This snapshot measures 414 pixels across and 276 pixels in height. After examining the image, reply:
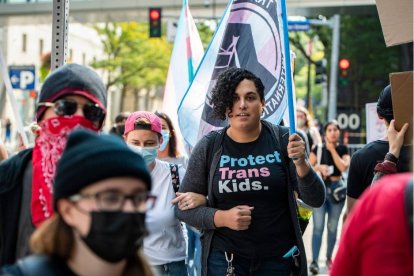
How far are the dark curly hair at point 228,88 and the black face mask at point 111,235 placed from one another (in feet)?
9.14

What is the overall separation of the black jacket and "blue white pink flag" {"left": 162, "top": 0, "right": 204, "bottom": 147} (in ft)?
18.6

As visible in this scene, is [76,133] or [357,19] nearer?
[76,133]

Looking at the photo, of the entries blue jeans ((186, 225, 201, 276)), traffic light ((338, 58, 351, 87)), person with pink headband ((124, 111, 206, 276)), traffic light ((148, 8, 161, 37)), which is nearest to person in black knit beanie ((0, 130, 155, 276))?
person with pink headband ((124, 111, 206, 276))

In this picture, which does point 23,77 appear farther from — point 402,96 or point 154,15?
point 402,96

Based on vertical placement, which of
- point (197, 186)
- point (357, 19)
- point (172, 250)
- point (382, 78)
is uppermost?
point (357, 19)

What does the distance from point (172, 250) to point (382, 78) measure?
3386 cm

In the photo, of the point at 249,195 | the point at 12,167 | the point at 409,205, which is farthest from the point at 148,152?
the point at 409,205

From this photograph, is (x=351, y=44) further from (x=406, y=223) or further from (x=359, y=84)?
(x=406, y=223)

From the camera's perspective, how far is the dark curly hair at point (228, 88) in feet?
18.2

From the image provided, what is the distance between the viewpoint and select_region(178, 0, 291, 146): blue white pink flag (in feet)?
21.2

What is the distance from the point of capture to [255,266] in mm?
5316

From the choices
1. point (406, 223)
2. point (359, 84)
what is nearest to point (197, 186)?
point (406, 223)

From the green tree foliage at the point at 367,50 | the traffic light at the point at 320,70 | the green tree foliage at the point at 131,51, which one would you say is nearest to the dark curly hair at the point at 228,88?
the traffic light at the point at 320,70

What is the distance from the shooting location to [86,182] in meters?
2.80
